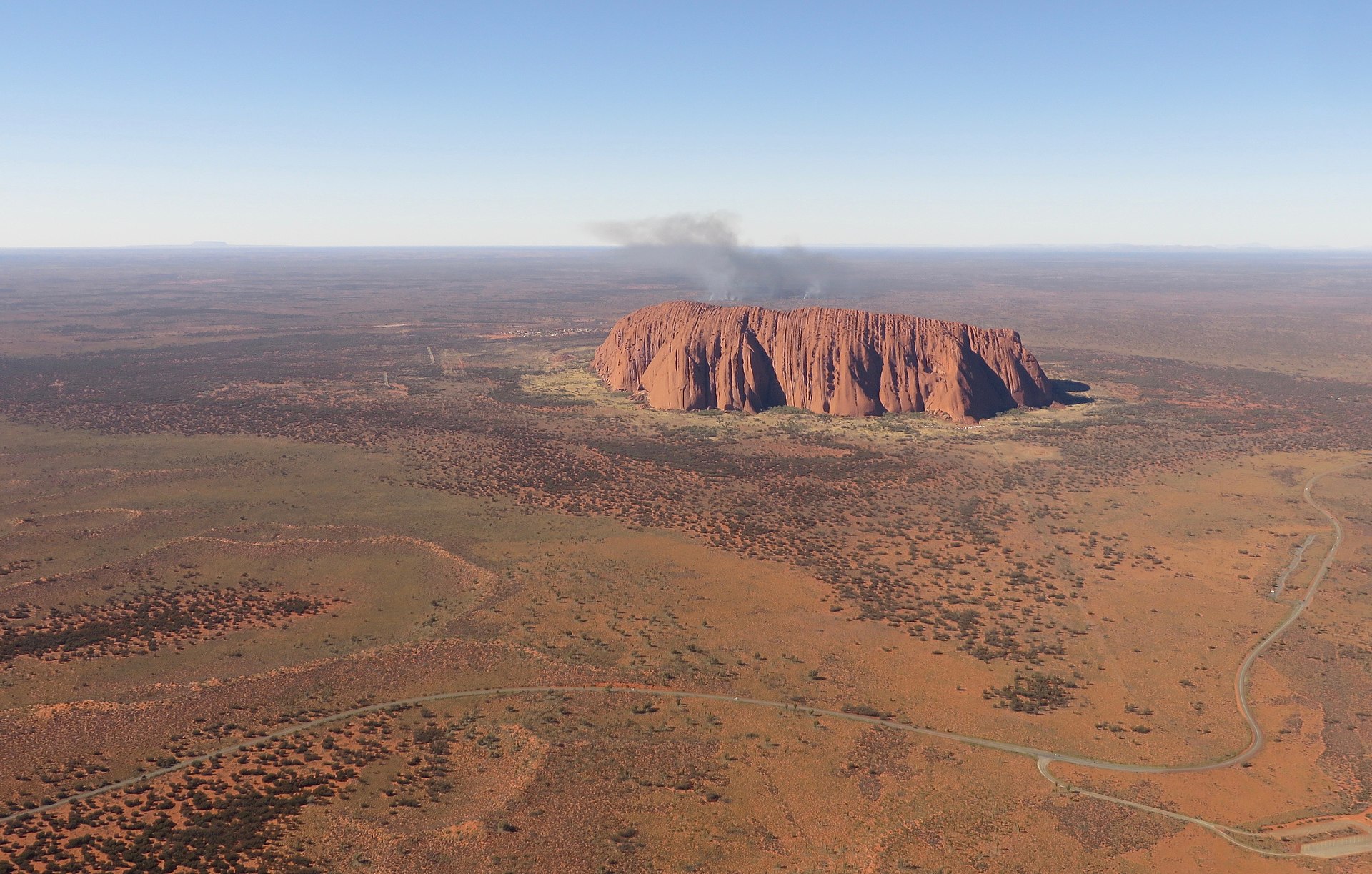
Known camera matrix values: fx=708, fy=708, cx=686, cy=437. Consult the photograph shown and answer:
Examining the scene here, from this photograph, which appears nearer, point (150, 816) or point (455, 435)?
point (150, 816)

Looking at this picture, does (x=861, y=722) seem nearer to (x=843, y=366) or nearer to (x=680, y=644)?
(x=680, y=644)

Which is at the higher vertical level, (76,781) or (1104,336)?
(1104,336)

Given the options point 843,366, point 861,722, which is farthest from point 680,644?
point 843,366

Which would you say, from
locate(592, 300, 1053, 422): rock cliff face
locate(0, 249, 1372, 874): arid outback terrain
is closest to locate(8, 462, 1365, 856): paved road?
locate(0, 249, 1372, 874): arid outback terrain

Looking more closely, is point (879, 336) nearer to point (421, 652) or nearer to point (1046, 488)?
point (1046, 488)

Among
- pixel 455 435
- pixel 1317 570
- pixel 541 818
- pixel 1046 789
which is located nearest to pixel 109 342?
pixel 455 435

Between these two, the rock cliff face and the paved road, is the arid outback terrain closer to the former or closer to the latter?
the paved road
